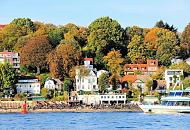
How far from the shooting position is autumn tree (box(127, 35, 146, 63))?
115000mm

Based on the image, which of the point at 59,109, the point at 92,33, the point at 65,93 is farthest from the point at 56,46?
the point at 59,109

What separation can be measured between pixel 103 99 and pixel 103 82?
3.15 metres

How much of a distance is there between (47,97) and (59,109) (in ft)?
25.7

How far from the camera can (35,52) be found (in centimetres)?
11231

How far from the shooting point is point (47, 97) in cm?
10431

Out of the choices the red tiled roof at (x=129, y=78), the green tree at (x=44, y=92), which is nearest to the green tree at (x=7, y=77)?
the green tree at (x=44, y=92)

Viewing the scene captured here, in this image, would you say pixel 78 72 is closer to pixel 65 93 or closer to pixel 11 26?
pixel 65 93

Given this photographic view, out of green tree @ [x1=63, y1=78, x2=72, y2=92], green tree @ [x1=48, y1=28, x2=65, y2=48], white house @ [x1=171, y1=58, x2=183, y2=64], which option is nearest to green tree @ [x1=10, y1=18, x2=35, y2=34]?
green tree @ [x1=48, y1=28, x2=65, y2=48]

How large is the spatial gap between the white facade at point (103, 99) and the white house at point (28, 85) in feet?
25.6

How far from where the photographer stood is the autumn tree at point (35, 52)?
112 m

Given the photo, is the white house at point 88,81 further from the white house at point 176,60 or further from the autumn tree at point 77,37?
the white house at point 176,60

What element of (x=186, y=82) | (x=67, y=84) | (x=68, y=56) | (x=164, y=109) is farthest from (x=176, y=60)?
(x=164, y=109)

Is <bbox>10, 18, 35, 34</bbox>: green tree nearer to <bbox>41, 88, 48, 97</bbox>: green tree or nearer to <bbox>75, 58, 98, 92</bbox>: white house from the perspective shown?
<bbox>75, 58, 98, 92</bbox>: white house

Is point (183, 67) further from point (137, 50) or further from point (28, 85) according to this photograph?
point (28, 85)
